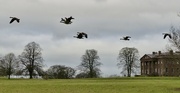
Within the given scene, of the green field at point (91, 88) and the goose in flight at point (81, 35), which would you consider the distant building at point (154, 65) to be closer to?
the green field at point (91, 88)

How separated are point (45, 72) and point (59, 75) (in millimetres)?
4379

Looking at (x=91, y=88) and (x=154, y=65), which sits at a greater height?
(x=154, y=65)

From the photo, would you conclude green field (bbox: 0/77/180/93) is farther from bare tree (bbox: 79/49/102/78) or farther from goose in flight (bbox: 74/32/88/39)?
bare tree (bbox: 79/49/102/78)

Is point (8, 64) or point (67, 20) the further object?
point (8, 64)

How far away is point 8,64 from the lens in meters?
112

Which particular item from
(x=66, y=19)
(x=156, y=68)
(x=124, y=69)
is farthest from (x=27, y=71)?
(x=66, y=19)

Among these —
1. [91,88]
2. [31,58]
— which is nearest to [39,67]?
[31,58]

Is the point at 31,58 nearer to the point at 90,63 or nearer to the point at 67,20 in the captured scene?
the point at 90,63

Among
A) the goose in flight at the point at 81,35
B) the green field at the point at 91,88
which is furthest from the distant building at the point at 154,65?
the goose in flight at the point at 81,35

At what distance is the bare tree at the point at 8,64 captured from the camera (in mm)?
110250

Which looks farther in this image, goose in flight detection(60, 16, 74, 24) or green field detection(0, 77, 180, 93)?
green field detection(0, 77, 180, 93)

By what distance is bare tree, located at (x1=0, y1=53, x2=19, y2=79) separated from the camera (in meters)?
110

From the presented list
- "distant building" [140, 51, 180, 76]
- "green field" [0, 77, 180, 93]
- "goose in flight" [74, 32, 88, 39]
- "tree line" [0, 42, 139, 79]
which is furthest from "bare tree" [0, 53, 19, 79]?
"goose in flight" [74, 32, 88, 39]

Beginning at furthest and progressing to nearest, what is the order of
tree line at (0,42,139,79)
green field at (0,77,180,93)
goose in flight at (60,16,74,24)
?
1. tree line at (0,42,139,79)
2. green field at (0,77,180,93)
3. goose in flight at (60,16,74,24)
